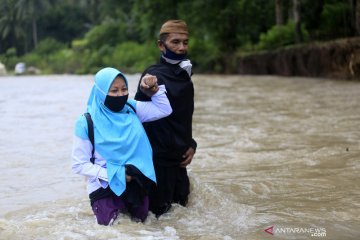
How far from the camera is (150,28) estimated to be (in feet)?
123

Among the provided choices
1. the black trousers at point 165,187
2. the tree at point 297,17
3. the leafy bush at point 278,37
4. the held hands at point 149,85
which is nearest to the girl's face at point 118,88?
the held hands at point 149,85

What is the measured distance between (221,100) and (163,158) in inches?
415

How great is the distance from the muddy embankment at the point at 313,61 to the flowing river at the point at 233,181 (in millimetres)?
5368

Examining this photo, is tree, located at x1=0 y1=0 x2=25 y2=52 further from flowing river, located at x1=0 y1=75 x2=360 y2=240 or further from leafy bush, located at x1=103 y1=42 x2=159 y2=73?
flowing river, located at x1=0 y1=75 x2=360 y2=240

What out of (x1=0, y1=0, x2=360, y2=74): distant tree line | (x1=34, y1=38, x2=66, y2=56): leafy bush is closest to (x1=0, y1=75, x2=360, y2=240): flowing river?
(x1=0, y1=0, x2=360, y2=74): distant tree line

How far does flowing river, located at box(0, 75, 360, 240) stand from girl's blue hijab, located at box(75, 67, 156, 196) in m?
0.41

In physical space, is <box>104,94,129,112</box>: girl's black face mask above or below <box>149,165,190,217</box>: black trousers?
above

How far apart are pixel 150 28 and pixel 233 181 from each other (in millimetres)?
32822

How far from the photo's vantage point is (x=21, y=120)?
38.8 feet

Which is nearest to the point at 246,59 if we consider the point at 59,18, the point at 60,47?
the point at 60,47

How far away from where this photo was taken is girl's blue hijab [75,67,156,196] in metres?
3.39

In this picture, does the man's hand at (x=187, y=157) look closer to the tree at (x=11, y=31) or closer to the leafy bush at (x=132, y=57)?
the leafy bush at (x=132, y=57)

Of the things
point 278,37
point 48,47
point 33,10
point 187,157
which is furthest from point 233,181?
point 33,10

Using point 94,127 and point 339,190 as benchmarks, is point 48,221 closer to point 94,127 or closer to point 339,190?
point 94,127
